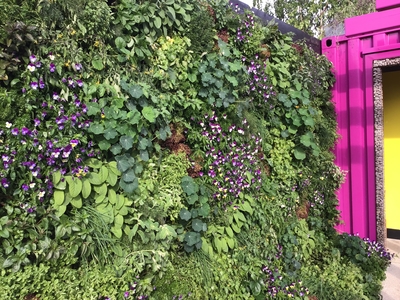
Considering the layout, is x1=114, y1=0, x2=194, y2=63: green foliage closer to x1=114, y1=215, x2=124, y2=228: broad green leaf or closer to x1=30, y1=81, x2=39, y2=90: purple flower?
x1=30, y1=81, x2=39, y2=90: purple flower

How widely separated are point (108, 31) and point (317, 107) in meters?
2.89

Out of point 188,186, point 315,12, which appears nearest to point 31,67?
point 188,186

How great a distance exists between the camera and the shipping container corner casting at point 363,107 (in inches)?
151

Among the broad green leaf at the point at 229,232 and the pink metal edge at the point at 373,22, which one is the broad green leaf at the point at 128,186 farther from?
the pink metal edge at the point at 373,22

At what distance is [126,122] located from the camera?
2.08 metres

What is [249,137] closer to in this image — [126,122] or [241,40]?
[241,40]

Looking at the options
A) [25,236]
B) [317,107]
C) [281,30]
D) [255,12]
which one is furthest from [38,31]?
[317,107]

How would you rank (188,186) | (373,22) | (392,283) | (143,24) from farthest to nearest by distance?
(373,22)
(392,283)
(188,186)
(143,24)

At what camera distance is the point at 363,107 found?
409 centimetres

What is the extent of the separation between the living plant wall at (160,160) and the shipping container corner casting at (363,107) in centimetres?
57

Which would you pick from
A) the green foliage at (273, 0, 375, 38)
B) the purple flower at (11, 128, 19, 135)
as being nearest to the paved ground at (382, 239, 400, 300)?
the purple flower at (11, 128, 19, 135)

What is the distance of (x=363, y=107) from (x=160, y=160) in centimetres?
307

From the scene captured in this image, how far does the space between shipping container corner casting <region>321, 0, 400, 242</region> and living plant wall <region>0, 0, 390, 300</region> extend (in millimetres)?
565

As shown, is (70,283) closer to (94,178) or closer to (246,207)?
(94,178)
